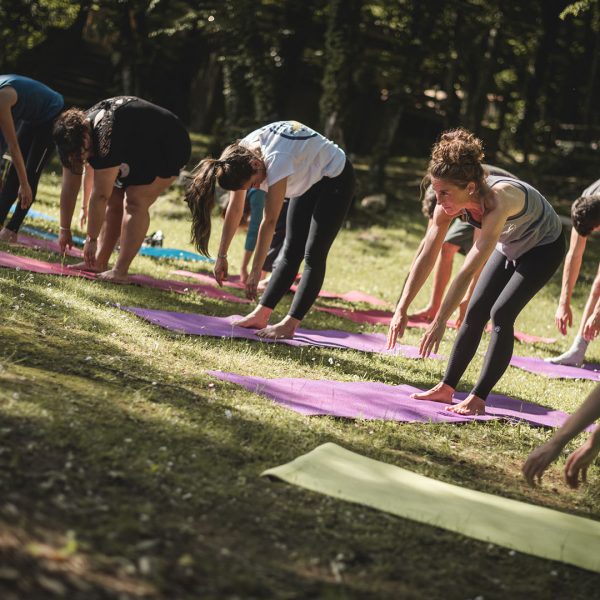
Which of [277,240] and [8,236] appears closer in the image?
[8,236]

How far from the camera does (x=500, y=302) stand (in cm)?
455

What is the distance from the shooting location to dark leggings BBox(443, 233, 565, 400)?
14.9ft

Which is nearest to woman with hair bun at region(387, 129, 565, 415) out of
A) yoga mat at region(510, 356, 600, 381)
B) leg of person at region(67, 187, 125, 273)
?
yoga mat at region(510, 356, 600, 381)

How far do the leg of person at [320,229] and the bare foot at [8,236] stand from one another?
2.70 meters

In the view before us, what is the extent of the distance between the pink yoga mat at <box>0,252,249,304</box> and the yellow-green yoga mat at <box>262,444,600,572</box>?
3.47 m

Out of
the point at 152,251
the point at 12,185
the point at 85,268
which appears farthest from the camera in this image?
the point at 152,251

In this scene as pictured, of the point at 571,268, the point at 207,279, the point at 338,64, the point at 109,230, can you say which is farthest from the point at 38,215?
the point at 571,268

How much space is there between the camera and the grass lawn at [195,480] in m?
2.18

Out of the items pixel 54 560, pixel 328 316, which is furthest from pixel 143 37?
pixel 54 560

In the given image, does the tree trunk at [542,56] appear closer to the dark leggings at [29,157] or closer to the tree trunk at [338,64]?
the tree trunk at [338,64]

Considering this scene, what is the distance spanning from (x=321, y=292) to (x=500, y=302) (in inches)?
181

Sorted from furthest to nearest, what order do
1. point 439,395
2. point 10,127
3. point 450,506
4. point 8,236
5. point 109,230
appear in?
point 8,236 → point 109,230 → point 10,127 → point 439,395 → point 450,506

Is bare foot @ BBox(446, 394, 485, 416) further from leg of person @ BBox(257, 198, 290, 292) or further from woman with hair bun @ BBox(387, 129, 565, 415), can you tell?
leg of person @ BBox(257, 198, 290, 292)

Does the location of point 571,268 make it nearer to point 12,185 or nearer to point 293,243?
point 293,243
